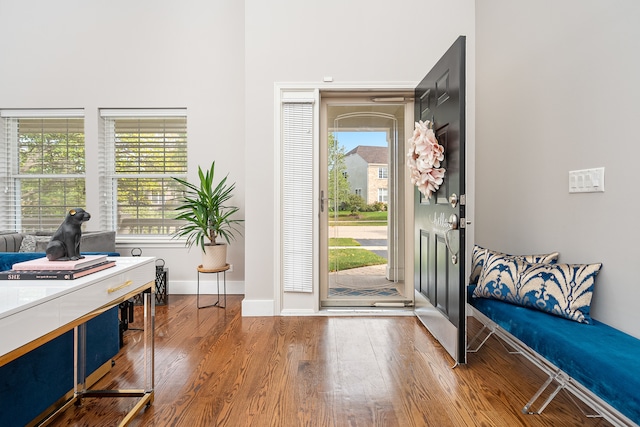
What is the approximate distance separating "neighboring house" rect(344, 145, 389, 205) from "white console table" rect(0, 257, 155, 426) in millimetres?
2211

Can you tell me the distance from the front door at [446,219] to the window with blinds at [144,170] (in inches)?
112

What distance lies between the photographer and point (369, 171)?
11.9 feet

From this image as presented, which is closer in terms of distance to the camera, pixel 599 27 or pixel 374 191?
pixel 599 27

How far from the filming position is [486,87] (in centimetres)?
310

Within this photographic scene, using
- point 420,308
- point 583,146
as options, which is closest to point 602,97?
point 583,146

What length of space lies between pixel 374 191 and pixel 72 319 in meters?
2.81

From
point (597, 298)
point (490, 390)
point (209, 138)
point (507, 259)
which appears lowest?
point (490, 390)

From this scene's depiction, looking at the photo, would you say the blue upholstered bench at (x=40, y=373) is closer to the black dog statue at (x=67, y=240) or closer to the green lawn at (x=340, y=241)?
the black dog statue at (x=67, y=240)

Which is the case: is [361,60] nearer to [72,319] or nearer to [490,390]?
[490,390]

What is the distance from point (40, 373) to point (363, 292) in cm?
262

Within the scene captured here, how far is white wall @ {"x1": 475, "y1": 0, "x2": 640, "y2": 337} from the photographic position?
5.38 feet

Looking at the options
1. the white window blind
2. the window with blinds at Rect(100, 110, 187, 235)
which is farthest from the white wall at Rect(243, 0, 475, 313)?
the window with blinds at Rect(100, 110, 187, 235)

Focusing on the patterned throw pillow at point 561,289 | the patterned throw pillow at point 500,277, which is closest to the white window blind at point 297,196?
the patterned throw pillow at point 500,277

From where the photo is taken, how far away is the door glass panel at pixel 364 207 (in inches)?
141
